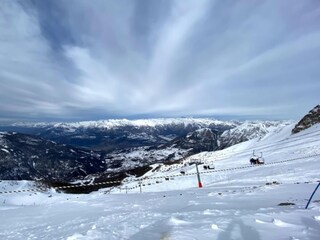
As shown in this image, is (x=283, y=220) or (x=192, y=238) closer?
(x=192, y=238)

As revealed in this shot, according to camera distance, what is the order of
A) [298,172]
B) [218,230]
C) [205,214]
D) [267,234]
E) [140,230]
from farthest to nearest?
[298,172], [205,214], [140,230], [218,230], [267,234]

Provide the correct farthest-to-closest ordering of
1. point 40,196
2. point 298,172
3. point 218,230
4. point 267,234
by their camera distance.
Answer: point 40,196 → point 298,172 → point 218,230 → point 267,234

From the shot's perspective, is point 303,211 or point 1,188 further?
point 1,188

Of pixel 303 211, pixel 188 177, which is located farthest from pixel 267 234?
pixel 188 177

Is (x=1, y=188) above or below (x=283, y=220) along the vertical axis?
above

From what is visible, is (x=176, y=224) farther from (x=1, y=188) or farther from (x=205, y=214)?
(x=1, y=188)

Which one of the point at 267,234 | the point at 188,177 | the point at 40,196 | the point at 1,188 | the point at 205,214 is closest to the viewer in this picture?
the point at 267,234

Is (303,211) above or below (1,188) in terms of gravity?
below

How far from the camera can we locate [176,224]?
9133mm

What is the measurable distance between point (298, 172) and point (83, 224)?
62.1 ft

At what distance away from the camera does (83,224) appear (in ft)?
35.7

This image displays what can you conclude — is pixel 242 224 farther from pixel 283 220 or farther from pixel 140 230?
pixel 140 230

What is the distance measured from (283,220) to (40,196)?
82.0 ft

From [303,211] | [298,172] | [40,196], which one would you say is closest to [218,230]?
[303,211]
